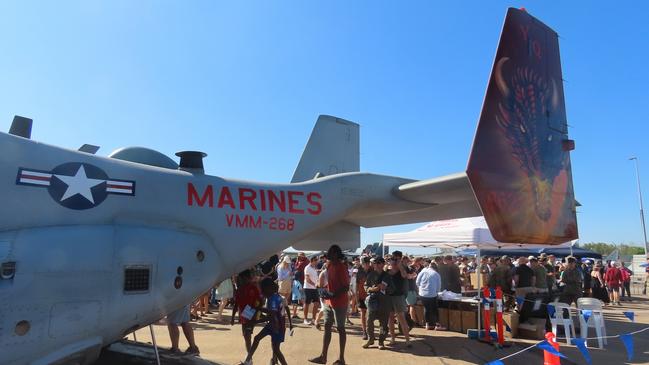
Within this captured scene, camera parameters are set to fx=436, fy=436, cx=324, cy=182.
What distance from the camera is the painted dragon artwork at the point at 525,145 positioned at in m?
5.36

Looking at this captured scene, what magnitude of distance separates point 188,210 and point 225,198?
54 centimetres

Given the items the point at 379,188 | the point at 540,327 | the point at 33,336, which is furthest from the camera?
the point at 540,327

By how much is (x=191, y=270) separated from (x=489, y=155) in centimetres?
380

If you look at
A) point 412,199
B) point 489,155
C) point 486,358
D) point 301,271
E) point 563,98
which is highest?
point 563,98

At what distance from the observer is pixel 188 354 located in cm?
656

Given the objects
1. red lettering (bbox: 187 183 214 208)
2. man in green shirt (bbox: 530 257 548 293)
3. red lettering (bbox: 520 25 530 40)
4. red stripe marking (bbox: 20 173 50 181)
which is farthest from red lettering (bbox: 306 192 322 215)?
man in green shirt (bbox: 530 257 548 293)

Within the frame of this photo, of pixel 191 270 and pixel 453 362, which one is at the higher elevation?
pixel 191 270

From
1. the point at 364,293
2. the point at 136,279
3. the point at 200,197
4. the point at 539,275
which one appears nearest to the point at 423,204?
the point at 200,197

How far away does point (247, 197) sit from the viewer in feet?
19.1

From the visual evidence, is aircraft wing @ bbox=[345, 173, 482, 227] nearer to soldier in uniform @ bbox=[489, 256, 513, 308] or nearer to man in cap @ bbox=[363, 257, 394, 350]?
man in cap @ bbox=[363, 257, 394, 350]

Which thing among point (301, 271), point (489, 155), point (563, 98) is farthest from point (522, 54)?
point (301, 271)

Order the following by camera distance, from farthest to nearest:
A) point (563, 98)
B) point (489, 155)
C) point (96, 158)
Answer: point (563, 98) → point (489, 155) → point (96, 158)

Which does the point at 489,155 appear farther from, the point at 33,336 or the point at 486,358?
the point at 33,336

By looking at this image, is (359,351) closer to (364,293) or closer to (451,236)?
(364,293)
